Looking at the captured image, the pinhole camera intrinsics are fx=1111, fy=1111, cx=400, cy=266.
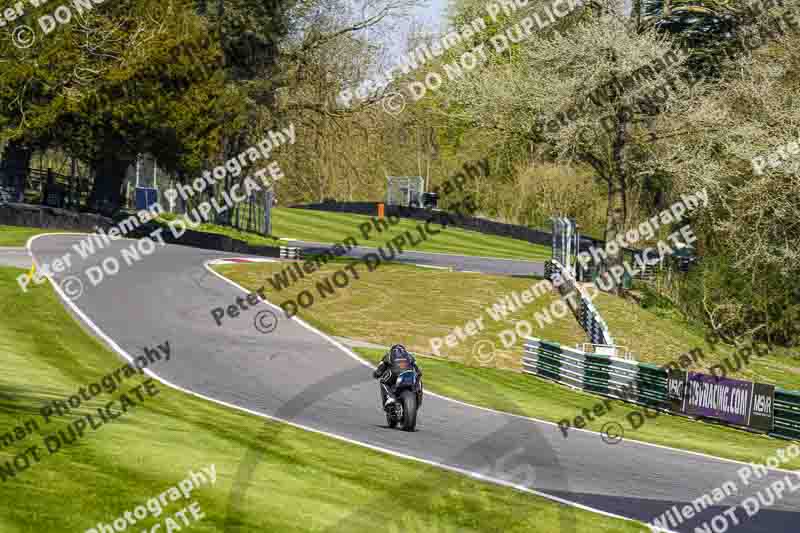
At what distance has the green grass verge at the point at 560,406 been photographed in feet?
66.9

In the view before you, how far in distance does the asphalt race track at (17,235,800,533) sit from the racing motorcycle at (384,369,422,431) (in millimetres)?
193

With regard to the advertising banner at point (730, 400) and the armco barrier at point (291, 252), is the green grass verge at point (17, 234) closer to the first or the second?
the armco barrier at point (291, 252)

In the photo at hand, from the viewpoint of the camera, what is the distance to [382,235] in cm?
6481

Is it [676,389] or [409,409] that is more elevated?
[409,409]

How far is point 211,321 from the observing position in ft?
93.1

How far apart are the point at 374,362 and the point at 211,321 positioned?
5107 millimetres

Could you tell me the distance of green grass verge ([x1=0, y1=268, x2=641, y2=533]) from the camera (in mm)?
9859

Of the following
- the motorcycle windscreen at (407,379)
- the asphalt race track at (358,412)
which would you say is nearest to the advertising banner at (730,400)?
the asphalt race track at (358,412)

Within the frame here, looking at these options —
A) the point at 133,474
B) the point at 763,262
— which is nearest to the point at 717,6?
the point at 763,262

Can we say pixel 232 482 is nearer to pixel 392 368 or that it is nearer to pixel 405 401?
pixel 392 368

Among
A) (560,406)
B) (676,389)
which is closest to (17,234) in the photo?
(560,406)

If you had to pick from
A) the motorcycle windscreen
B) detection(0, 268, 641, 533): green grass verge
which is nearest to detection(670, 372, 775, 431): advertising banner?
the motorcycle windscreen

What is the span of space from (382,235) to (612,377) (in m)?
38.9

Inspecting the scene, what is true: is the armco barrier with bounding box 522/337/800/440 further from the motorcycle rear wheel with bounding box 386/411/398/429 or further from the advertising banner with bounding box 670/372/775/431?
the motorcycle rear wheel with bounding box 386/411/398/429
